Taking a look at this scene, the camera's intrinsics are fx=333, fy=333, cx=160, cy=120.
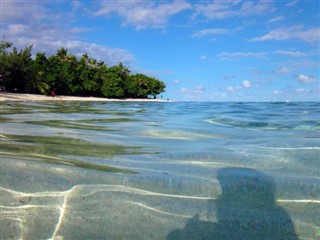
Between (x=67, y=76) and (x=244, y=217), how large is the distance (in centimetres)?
4928

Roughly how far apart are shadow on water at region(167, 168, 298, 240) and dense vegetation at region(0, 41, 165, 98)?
41.6 m

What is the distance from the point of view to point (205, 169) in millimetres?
3494

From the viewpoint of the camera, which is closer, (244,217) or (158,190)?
(244,217)

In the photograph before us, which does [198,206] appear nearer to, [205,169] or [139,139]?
[205,169]

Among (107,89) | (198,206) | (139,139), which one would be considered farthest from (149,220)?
(107,89)

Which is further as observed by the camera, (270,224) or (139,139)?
(139,139)

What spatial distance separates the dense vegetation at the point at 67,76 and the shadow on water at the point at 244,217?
4162 cm

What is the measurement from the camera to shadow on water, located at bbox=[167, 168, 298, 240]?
2242 mm

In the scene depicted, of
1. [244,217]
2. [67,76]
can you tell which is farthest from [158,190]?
[67,76]

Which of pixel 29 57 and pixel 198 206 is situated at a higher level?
pixel 29 57

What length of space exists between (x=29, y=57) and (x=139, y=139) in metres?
45.3

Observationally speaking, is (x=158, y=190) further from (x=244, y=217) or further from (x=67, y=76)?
(x=67, y=76)

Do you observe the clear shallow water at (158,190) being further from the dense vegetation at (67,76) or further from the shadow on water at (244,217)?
the dense vegetation at (67,76)

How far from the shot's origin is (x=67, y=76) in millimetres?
49062
